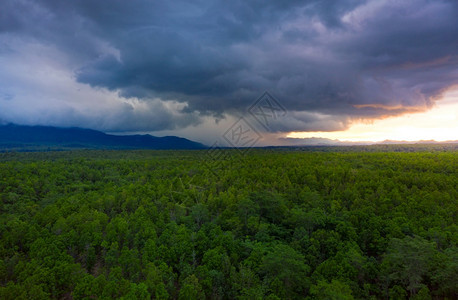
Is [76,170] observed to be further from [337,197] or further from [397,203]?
[397,203]

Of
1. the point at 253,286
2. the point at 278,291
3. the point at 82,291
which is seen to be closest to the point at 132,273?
the point at 82,291

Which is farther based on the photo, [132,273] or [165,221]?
[165,221]

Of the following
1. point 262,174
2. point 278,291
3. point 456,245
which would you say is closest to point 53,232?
point 278,291

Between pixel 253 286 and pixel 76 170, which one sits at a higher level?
pixel 76 170

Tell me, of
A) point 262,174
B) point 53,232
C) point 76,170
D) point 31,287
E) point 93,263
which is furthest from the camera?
point 76,170

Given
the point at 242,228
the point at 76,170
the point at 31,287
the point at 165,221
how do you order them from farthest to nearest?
the point at 76,170 → the point at 165,221 → the point at 242,228 → the point at 31,287

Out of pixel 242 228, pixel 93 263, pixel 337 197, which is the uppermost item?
pixel 337 197
